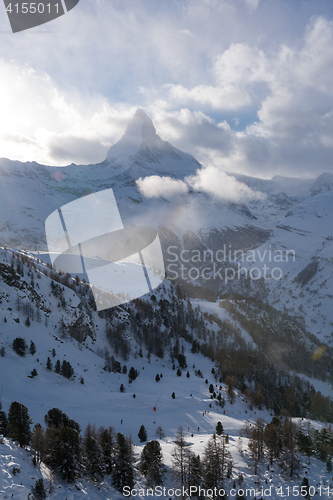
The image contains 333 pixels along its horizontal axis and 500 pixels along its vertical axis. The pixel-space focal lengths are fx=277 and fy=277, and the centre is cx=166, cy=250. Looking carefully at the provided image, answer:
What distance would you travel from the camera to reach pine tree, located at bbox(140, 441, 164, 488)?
41.2 metres

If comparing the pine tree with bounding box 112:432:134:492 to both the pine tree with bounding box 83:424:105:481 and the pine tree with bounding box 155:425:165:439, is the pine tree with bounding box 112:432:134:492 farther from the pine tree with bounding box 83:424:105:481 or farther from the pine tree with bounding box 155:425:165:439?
the pine tree with bounding box 155:425:165:439

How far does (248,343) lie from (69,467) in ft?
580

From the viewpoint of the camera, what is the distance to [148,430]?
5966cm

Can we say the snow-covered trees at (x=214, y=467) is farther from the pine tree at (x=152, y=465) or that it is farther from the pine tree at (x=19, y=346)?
the pine tree at (x=19, y=346)

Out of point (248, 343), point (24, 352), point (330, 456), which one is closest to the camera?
point (330, 456)

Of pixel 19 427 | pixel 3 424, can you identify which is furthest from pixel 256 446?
pixel 3 424

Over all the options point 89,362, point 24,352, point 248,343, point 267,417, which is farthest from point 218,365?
point 24,352

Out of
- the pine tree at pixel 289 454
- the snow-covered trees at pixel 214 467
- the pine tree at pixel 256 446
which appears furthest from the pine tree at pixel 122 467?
the pine tree at pixel 289 454

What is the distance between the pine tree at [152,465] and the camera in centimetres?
4116

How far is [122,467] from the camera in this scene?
133 ft

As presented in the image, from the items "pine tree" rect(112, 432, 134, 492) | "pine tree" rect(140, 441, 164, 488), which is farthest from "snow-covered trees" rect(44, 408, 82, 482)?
"pine tree" rect(140, 441, 164, 488)

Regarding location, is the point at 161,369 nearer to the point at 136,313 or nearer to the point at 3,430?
the point at 136,313

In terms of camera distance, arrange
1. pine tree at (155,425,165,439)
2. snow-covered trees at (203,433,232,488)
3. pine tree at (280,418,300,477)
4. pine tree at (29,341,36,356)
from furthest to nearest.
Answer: pine tree at (29,341,36,356), pine tree at (155,425,165,439), pine tree at (280,418,300,477), snow-covered trees at (203,433,232,488)

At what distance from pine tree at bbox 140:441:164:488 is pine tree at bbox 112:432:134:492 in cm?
214
